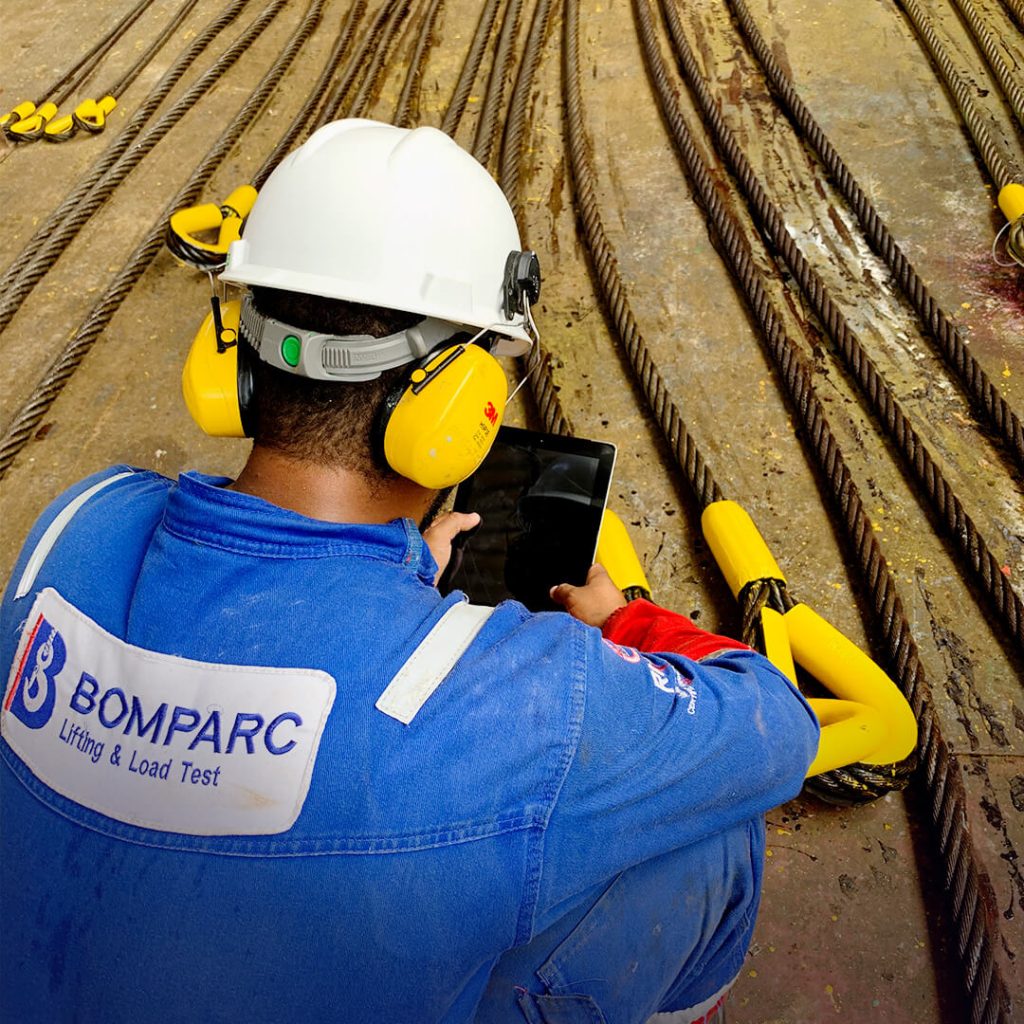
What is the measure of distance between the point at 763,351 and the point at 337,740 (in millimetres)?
2526

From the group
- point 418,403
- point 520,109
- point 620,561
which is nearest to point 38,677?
point 418,403

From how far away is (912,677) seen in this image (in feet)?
7.55

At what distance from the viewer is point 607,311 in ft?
11.2

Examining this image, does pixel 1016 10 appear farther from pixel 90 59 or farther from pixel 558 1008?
pixel 558 1008

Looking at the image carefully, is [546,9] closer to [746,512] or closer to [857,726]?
[746,512]

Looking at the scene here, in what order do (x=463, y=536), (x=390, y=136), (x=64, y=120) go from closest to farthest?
(x=390, y=136)
(x=463, y=536)
(x=64, y=120)

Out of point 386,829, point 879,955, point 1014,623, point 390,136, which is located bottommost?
point 879,955

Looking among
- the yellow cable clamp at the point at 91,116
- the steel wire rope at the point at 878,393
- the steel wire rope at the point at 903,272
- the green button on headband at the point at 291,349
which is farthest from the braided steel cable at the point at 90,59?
the green button on headband at the point at 291,349

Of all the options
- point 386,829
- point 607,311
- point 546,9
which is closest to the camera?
point 386,829

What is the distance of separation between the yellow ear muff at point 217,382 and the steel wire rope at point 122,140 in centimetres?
230

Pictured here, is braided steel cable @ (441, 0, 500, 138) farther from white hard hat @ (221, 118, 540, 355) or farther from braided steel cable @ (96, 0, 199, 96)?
white hard hat @ (221, 118, 540, 355)

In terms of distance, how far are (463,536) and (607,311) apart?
1505 millimetres

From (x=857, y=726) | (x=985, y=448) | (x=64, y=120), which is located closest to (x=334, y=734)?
(x=857, y=726)

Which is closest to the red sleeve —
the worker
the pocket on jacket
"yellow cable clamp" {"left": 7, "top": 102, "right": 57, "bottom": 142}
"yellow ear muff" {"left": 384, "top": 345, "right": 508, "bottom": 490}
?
the worker
